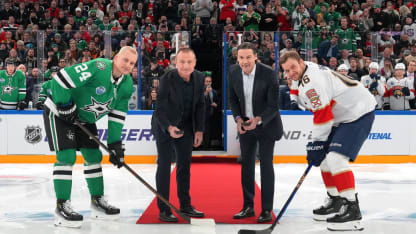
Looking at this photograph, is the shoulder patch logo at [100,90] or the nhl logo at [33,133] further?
the nhl logo at [33,133]

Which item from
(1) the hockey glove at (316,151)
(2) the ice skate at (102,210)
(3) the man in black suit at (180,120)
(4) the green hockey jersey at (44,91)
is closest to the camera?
(1) the hockey glove at (316,151)

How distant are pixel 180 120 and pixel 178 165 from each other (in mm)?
383

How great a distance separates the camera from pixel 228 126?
26.5 ft

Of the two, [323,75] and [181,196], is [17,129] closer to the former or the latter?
[181,196]

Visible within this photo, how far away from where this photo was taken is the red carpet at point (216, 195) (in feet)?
14.2

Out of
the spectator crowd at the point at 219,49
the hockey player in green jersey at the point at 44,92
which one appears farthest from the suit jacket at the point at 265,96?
the hockey player in green jersey at the point at 44,92

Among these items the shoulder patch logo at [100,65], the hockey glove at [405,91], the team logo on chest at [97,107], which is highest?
the shoulder patch logo at [100,65]

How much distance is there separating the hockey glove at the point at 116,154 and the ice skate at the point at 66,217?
47 cm

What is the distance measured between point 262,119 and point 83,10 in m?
8.93

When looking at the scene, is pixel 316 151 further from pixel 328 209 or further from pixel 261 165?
pixel 328 209

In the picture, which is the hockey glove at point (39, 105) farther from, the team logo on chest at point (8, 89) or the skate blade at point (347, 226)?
the skate blade at point (347, 226)

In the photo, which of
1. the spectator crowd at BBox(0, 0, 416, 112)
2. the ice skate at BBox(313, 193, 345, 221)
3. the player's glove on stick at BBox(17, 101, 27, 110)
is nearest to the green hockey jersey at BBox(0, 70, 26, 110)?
the spectator crowd at BBox(0, 0, 416, 112)

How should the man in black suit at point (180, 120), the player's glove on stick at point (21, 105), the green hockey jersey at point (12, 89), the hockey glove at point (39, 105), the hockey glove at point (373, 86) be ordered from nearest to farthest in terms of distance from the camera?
the man in black suit at point (180, 120), the hockey glove at point (39, 105), the player's glove on stick at point (21, 105), the green hockey jersey at point (12, 89), the hockey glove at point (373, 86)

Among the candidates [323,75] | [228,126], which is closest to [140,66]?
[228,126]
